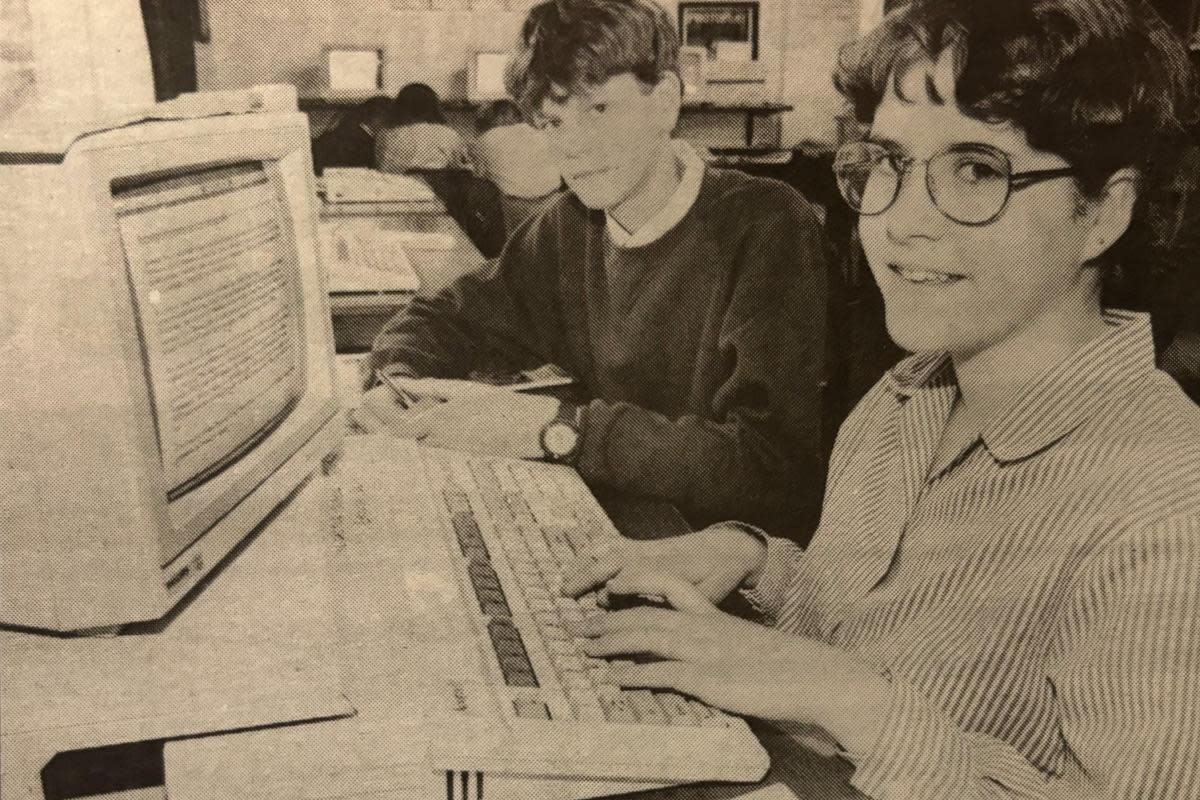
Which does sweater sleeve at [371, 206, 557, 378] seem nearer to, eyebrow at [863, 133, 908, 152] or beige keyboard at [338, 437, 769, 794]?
beige keyboard at [338, 437, 769, 794]

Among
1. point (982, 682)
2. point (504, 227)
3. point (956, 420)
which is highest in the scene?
point (504, 227)

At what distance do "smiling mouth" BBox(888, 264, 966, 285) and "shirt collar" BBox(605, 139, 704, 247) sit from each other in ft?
0.80

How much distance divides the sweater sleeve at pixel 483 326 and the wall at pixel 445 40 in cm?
21

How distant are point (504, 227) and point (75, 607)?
2.01 ft

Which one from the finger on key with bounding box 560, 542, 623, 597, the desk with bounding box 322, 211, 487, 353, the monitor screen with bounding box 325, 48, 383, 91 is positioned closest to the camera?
the finger on key with bounding box 560, 542, 623, 597

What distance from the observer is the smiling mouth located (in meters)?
0.80

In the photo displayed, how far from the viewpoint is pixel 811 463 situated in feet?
3.34

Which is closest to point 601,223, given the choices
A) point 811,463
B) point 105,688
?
point 811,463

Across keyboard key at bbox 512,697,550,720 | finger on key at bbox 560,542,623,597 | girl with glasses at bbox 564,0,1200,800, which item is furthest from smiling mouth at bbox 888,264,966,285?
keyboard key at bbox 512,697,550,720

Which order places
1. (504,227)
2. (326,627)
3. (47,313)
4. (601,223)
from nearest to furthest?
(47,313) < (326,627) < (601,223) < (504,227)

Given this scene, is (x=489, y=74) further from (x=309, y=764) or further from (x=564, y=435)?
(x=309, y=764)

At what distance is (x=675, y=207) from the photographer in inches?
40.2

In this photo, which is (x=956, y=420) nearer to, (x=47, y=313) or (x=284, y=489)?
(x=284, y=489)

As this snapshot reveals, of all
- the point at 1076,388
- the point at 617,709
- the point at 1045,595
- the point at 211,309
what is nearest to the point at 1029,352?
the point at 1076,388
